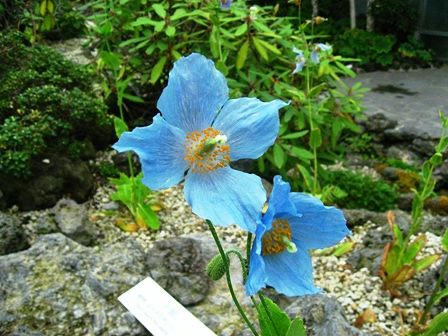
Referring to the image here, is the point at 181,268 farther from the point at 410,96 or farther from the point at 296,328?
the point at 410,96

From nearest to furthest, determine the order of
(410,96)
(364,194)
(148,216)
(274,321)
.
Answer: (274,321) → (148,216) → (364,194) → (410,96)

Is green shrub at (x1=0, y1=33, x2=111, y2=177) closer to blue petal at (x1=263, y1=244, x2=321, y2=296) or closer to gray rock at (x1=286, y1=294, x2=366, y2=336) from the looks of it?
gray rock at (x1=286, y1=294, x2=366, y2=336)

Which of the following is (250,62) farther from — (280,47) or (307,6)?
(307,6)

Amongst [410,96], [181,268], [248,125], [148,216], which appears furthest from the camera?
[410,96]

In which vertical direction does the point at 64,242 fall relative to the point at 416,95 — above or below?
above

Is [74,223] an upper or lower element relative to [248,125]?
lower

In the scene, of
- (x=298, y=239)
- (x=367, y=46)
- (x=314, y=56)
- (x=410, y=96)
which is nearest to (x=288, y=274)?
(x=298, y=239)

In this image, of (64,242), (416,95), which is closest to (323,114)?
(64,242)
